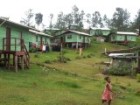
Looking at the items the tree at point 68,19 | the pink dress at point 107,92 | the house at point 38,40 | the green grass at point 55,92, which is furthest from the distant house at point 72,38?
the pink dress at point 107,92

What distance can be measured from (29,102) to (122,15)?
119 m

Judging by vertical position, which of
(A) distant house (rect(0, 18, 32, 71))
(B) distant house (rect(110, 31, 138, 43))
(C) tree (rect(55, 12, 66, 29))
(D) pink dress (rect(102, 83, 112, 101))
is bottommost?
(D) pink dress (rect(102, 83, 112, 101))

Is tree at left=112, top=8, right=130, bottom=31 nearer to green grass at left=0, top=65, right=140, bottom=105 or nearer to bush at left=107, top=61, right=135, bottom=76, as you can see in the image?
bush at left=107, top=61, right=135, bottom=76

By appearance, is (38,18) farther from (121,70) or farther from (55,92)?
(55,92)

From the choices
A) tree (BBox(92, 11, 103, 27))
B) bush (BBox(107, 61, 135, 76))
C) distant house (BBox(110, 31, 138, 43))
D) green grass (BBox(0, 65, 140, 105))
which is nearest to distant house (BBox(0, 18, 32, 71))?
green grass (BBox(0, 65, 140, 105))

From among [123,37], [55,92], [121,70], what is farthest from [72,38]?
[55,92]

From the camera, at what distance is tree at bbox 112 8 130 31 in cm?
12438

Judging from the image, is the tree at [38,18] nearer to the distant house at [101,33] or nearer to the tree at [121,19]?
the tree at [121,19]

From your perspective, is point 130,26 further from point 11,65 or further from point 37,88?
point 37,88

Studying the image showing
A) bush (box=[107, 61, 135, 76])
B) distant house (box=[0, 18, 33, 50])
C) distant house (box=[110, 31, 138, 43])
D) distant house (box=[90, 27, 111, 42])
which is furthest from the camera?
distant house (box=[90, 27, 111, 42])

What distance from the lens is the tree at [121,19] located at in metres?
124

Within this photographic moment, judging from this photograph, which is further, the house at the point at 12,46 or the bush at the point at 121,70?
the bush at the point at 121,70

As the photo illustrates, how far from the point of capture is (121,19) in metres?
129

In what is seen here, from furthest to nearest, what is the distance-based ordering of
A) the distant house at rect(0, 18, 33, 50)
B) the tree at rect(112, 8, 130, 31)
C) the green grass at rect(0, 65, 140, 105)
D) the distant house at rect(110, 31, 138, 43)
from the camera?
the tree at rect(112, 8, 130, 31)
the distant house at rect(110, 31, 138, 43)
the distant house at rect(0, 18, 33, 50)
the green grass at rect(0, 65, 140, 105)
